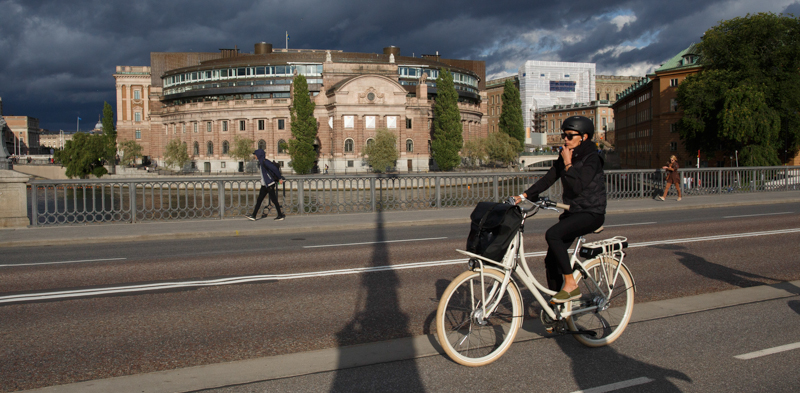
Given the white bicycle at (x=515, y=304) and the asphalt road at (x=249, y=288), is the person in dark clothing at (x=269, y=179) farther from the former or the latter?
the white bicycle at (x=515, y=304)

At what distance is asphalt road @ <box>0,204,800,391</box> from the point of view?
529 centimetres

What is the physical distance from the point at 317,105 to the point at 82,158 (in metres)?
42.6


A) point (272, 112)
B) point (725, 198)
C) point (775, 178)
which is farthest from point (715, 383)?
point (272, 112)

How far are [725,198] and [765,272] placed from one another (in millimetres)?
17620

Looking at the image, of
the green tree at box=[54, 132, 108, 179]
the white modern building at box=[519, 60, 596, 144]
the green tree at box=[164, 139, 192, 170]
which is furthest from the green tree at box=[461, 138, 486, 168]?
the green tree at box=[54, 132, 108, 179]

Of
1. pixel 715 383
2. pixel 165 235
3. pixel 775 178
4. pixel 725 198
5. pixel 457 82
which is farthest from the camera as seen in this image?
pixel 457 82

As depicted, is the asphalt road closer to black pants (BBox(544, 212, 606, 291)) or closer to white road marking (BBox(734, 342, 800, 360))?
black pants (BBox(544, 212, 606, 291))

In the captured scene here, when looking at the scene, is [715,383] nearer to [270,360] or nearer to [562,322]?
[562,322]

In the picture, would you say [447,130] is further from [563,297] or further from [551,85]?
[563,297]

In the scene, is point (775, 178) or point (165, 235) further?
point (775, 178)

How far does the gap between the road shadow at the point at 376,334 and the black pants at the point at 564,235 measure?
4.89 feet

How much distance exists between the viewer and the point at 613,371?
4.68 metres

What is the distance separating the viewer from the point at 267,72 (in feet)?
306

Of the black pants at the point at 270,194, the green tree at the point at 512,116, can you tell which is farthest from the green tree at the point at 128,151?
the black pants at the point at 270,194
